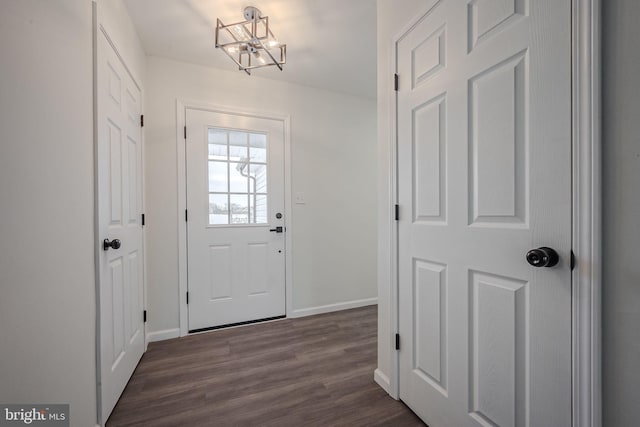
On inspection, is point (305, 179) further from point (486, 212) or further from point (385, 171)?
point (486, 212)

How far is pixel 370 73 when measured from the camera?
2.64 m

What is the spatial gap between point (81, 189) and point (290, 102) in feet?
6.83

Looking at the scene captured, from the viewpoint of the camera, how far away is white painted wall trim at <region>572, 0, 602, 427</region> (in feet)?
2.32

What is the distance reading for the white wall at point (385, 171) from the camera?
155cm

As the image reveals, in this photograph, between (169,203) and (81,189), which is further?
(169,203)

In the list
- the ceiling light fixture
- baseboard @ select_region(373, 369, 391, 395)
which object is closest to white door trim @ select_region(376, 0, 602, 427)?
baseboard @ select_region(373, 369, 391, 395)

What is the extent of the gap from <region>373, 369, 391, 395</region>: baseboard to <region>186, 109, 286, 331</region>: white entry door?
1.29m

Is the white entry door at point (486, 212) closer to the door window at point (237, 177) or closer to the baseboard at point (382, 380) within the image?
the baseboard at point (382, 380)

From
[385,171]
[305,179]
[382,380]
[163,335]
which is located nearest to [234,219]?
[305,179]

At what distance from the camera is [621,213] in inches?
26.8

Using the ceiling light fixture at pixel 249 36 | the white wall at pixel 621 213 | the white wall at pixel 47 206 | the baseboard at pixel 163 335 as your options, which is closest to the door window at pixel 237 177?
the ceiling light fixture at pixel 249 36

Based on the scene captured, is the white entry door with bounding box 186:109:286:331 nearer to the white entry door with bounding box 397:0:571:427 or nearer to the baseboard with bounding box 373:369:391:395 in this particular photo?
the baseboard with bounding box 373:369:391:395

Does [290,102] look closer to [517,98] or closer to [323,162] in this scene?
[323,162]

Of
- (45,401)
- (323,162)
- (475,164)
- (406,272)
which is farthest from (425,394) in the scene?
(323,162)
